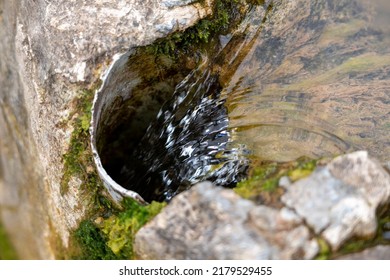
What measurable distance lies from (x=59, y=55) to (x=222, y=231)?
1.28m

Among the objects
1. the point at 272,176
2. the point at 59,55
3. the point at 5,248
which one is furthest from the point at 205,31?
the point at 5,248

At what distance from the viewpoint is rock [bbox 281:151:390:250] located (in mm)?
1903

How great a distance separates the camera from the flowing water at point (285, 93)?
2629 mm

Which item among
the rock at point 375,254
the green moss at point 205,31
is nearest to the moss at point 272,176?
the rock at point 375,254

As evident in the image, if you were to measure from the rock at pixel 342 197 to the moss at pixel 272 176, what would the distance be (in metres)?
0.05

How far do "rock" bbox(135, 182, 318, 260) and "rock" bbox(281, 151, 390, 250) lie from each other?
70 millimetres

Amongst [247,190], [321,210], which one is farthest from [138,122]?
[321,210]

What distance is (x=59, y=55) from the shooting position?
2475mm

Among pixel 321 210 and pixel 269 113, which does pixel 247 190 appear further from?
pixel 269 113

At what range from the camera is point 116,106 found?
2867 mm

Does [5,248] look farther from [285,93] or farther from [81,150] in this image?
[285,93]

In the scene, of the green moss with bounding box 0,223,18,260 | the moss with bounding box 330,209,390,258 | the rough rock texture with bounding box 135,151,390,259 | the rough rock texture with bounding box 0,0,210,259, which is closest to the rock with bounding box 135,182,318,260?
the rough rock texture with bounding box 135,151,390,259

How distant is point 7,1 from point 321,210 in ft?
Answer: 7.16

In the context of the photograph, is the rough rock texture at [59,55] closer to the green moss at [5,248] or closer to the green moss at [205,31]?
the green moss at [205,31]
